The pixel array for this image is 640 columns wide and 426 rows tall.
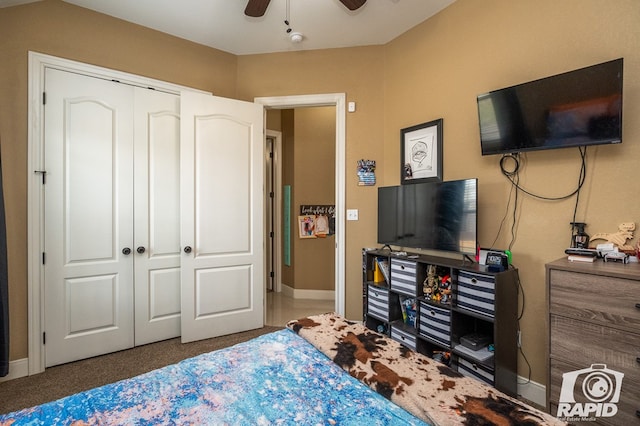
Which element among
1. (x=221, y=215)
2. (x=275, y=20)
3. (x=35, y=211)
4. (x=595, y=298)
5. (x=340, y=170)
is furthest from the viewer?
(x=340, y=170)

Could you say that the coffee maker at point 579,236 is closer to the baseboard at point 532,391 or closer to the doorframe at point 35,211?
the baseboard at point 532,391

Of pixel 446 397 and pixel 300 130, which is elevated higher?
pixel 300 130

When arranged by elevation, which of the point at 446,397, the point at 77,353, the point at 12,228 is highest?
A: the point at 12,228

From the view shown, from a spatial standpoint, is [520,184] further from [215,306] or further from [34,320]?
[34,320]

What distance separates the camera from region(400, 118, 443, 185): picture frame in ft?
8.70

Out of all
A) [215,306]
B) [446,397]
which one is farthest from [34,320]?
[446,397]

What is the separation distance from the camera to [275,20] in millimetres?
2748

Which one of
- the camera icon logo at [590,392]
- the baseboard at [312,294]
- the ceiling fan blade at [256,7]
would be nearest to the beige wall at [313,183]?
the baseboard at [312,294]

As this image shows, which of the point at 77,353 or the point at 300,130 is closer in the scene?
the point at 77,353

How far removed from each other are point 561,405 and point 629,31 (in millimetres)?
1995

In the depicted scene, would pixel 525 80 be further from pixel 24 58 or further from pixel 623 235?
pixel 24 58

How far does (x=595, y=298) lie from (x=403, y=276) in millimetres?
1242

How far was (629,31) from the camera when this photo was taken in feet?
5.36

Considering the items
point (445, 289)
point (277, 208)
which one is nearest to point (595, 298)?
point (445, 289)
